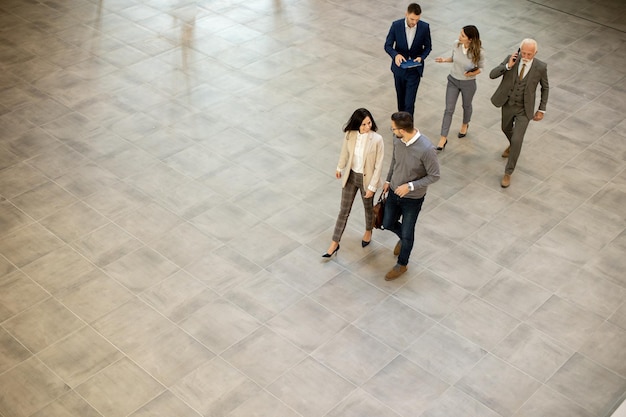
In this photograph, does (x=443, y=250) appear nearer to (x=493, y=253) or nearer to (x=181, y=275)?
(x=493, y=253)

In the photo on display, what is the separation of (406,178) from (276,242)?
168cm

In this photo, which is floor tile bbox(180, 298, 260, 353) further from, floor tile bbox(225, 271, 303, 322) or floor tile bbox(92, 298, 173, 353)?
floor tile bbox(92, 298, 173, 353)

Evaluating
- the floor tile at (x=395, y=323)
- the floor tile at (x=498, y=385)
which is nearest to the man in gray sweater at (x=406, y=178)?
the floor tile at (x=395, y=323)

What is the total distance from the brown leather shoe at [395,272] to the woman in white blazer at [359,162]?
0.60 m

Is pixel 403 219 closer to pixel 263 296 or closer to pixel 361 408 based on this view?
pixel 263 296

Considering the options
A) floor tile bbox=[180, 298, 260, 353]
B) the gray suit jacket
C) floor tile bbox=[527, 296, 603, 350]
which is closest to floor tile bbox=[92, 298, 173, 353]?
floor tile bbox=[180, 298, 260, 353]

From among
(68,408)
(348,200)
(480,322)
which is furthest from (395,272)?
(68,408)

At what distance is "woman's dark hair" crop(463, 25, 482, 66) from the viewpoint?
29.2 ft

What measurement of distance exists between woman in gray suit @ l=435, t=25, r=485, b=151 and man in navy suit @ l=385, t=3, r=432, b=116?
0.26 metres

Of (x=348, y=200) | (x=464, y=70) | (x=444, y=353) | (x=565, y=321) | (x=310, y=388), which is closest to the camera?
(x=310, y=388)

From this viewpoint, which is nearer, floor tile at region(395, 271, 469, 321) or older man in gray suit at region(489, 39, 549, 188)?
floor tile at region(395, 271, 469, 321)

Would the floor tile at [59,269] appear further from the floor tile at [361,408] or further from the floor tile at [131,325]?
the floor tile at [361,408]

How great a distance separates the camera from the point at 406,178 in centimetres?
725

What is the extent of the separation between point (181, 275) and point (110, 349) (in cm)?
112
